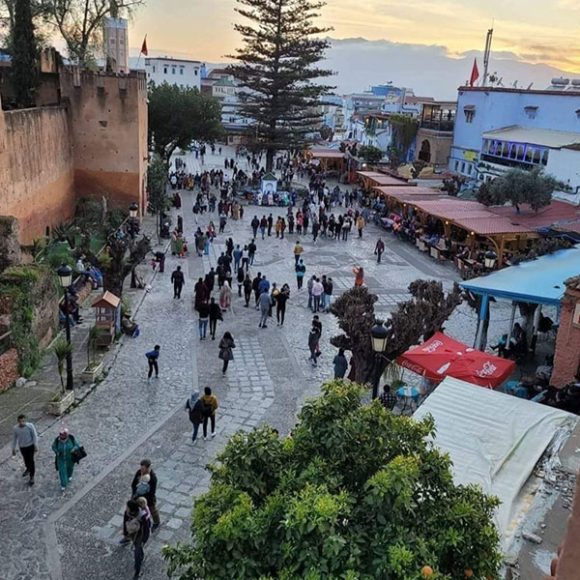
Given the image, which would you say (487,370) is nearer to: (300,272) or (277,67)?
(300,272)

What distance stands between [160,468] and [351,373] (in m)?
4.17

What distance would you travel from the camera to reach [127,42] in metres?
32.4

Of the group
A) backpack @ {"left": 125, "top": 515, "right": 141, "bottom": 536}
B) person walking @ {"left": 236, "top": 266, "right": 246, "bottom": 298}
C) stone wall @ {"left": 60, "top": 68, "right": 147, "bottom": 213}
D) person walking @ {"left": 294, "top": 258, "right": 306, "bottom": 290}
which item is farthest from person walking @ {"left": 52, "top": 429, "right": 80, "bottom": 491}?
stone wall @ {"left": 60, "top": 68, "right": 147, "bottom": 213}

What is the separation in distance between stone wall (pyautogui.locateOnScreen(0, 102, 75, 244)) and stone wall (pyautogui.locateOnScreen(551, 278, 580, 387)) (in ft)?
48.3

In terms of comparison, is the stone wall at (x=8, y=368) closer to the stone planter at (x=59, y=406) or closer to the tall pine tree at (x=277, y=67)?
the stone planter at (x=59, y=406)

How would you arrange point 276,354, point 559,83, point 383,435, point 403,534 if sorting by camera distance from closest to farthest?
point 403,534 < point 383,435 < point 276,354 < point 559,83

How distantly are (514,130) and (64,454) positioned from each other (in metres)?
32.1

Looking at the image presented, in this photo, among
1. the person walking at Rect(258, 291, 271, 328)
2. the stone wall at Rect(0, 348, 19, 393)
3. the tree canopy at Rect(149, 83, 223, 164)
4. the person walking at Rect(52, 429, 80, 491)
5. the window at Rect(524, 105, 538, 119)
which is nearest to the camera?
the person walking at Rect(52, 429, 80, 491)

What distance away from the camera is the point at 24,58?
78.0 ft

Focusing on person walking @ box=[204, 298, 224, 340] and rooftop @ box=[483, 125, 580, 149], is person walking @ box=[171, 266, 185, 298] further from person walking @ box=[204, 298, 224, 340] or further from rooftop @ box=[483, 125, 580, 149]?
rooftop @ box=[483, 125, 580, 149]

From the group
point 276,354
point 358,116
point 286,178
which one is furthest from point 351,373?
point 358,116

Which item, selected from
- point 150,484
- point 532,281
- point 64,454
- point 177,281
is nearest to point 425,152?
point 177,281

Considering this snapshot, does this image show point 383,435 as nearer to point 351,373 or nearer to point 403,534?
point 403,534

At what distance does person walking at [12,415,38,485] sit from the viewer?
335 inches
